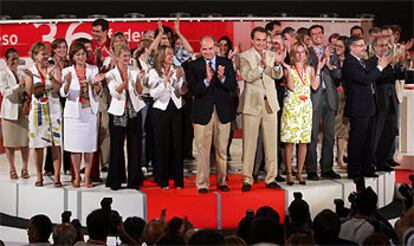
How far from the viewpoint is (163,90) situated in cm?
749

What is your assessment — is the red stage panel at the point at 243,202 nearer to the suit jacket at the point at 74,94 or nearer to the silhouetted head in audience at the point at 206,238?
the suit jacket at the point at 74,94

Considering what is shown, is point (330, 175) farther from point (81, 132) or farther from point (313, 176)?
point (81, 132)

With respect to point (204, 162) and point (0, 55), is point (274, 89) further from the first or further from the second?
point (0, 55)

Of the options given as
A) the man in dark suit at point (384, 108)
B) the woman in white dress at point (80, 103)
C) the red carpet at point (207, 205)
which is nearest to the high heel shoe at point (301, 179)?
the red carpet at point (207, 205)

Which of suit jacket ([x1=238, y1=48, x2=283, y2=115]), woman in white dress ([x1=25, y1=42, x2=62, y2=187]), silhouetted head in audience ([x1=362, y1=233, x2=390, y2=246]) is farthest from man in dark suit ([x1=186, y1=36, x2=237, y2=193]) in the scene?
silhouetted head in audience ([x1=362, y1=233, x2=390, y2=246])

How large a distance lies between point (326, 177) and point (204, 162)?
140cm

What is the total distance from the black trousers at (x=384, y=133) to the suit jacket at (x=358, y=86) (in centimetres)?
53

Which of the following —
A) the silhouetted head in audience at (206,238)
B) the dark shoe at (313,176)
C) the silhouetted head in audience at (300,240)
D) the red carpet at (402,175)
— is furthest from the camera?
the red carpet at (402,175)

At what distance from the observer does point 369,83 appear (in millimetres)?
7926

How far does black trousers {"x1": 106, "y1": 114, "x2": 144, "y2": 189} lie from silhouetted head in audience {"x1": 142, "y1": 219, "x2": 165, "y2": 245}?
2753mm

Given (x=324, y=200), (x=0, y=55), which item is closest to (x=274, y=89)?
(x=324, y=200)

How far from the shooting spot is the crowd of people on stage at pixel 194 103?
7.48 meters

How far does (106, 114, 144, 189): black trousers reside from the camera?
7.59 metres

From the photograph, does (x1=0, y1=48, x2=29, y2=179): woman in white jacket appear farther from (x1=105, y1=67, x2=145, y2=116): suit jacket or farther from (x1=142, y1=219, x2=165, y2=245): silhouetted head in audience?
(x1=142, y1=219, x2=165, y2=245): silhouetted head in audience
